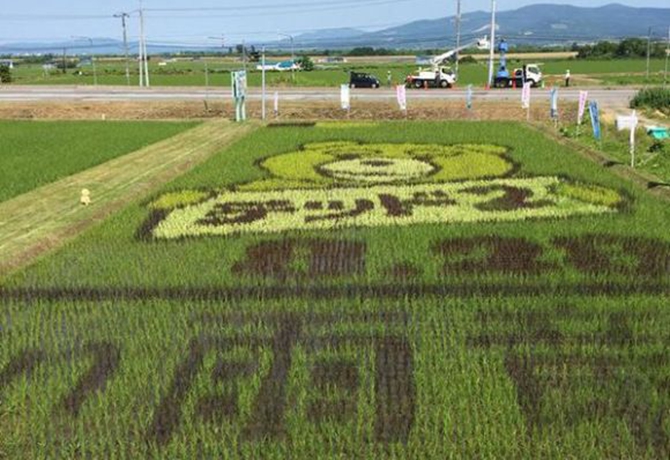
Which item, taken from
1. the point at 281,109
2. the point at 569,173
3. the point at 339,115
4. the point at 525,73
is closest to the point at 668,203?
the point at 569,173

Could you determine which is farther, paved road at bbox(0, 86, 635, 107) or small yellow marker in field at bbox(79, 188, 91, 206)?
paved road at bbox(0, 86, 635, 107)

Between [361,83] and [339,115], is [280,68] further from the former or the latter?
[339,115]

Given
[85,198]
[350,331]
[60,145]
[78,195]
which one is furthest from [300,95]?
[350,331]

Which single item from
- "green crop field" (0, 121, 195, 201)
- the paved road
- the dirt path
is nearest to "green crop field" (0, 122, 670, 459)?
the dirt path

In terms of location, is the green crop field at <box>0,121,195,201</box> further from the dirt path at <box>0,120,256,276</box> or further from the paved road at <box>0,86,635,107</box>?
the paved road at <box>0,86,635,107</box>

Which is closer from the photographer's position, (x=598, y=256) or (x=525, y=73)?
(x=598, y=256)

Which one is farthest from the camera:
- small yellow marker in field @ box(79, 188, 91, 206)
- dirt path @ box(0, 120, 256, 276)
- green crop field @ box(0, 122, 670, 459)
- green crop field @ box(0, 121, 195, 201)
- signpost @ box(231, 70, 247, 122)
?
signpost @ box(231, 70, 247, 122)

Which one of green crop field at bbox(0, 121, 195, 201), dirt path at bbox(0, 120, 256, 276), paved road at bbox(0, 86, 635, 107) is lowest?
dirt path at bbox(0, 120, 256, 276)
